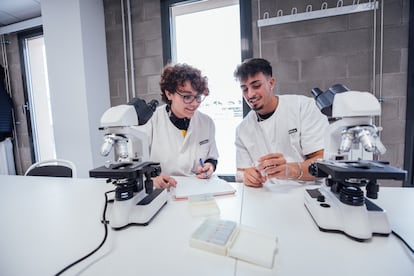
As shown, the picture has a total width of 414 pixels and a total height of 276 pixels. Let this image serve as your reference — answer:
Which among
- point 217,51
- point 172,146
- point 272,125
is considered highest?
point 217,51

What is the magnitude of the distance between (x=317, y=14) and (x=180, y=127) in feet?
4.94

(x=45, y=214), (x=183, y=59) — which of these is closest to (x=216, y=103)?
(x=183, y=59)

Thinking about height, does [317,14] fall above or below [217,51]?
above

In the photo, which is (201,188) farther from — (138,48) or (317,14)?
(138,48)

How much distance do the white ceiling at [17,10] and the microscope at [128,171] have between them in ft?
9.32

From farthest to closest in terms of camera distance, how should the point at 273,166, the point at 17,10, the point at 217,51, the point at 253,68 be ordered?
the point at 17,10, the point at 217,51, the point at 253,68, the point at 273,166

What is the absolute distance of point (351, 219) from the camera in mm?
567

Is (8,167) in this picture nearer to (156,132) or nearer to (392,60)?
(156,132)

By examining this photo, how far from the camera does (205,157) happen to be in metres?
1.46

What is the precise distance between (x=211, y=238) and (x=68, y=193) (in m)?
0.86

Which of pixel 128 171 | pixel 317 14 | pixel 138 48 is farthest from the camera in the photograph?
pixel 138 48

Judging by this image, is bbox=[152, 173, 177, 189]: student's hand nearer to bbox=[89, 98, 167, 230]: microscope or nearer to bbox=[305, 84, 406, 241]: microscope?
bbox=[89, 98, 167, 230]: microscope

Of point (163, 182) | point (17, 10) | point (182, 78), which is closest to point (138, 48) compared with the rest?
point (182, 78)

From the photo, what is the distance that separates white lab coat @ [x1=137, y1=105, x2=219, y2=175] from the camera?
4.53 feet
